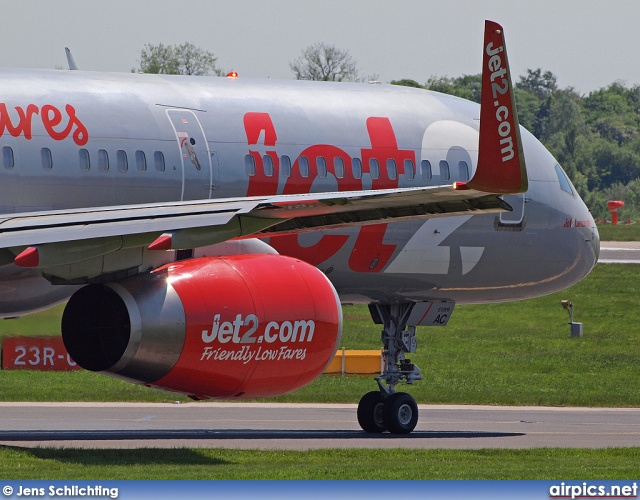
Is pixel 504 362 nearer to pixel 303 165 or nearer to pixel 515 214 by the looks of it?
pixel 515 214

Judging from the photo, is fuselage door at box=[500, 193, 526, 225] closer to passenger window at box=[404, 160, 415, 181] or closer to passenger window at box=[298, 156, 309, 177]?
passenger window at box=[404, 160, 415, 181]

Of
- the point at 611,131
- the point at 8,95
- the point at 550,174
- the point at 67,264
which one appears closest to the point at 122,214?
the point at 67,264

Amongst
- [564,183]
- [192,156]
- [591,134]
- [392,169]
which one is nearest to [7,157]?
[192,156]

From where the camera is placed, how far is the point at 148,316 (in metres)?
16.4

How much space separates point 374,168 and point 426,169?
107cm

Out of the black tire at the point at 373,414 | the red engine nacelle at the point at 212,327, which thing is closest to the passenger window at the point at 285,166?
the red engine nacelle at the point at 212,327

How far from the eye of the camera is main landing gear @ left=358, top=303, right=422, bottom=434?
79.6 ft

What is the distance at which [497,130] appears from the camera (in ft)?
A: 49.6

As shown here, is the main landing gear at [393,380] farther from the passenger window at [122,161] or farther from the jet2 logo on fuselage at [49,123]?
the jet2 logo on fuselage at [49,123]

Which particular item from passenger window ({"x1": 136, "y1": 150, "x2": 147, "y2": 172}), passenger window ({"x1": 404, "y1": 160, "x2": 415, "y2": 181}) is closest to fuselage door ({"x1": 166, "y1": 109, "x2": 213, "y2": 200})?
passenger window ({"x1": 136, "y1": 150, "x2": 147, "y2": 172})

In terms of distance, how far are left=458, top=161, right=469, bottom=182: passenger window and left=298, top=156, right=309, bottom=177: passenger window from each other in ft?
9.79

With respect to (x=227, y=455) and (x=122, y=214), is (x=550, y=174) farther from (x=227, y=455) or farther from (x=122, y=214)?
(x=122, y=214)

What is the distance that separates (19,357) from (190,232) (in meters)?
3.52

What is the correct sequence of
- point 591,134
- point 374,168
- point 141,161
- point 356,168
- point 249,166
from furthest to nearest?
1. point 591,134
2. point 374,168
3. point 356,168
4. point 249,166
5. point 141,161
